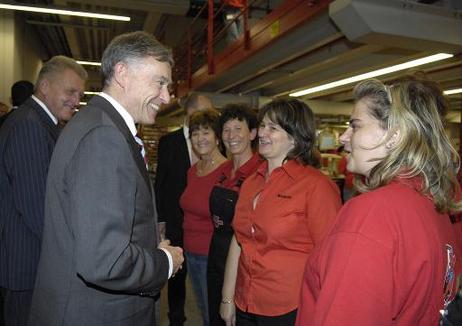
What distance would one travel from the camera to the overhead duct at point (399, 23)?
3.06 metres

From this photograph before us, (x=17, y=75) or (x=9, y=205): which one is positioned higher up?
(x=17, y=75)

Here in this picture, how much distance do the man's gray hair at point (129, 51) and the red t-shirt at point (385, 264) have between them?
1009 mm

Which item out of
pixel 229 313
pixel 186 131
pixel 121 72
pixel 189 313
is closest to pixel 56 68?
pixel 186 131

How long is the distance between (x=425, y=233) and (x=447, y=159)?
31 centimetres

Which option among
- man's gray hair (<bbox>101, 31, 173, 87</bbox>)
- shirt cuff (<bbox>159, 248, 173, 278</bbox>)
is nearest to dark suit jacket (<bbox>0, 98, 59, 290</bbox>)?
man's gray hair (<bbox>101, 31, 173, 87</bbox>)

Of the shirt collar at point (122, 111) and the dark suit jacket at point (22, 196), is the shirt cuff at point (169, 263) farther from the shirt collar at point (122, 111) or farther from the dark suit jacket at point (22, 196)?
the dark suit jacket at point (22, 196)

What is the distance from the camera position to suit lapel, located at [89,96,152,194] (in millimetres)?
1473

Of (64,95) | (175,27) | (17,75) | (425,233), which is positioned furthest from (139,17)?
(425,233)

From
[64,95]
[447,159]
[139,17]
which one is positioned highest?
[139,17]

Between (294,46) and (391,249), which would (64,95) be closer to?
(391,249)

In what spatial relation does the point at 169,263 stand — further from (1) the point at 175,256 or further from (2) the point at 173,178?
(2) the point at 173,178

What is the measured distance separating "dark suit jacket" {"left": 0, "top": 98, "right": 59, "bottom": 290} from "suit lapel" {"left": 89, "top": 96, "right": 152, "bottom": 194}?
890 millimetres

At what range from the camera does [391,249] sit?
3.38 feet

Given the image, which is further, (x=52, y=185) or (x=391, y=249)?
(x=52, y=185)
